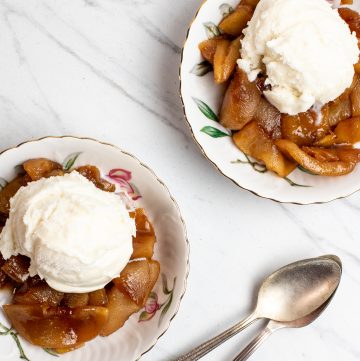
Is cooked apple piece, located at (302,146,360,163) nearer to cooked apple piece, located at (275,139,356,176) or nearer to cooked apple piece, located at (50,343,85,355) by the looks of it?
cooked apple piece, located at (275,139,356,176)

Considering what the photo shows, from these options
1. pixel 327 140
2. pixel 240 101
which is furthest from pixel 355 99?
pixel 240 101

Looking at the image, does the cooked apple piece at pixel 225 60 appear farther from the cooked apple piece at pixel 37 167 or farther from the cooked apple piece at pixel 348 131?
the cooked apple piece at pixel 37 167

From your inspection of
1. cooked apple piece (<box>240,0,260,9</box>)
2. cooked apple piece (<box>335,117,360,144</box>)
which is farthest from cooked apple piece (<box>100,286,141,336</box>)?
cooked apple piece (<box>240,0,260,9</box>)

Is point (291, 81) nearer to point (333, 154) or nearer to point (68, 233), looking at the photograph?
point (333, 154)

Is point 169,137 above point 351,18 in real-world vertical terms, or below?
below

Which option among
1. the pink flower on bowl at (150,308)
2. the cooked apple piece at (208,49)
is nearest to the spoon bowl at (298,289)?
the pink flower on bowl at (150,308)

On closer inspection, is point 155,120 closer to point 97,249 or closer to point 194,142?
point 194,142
